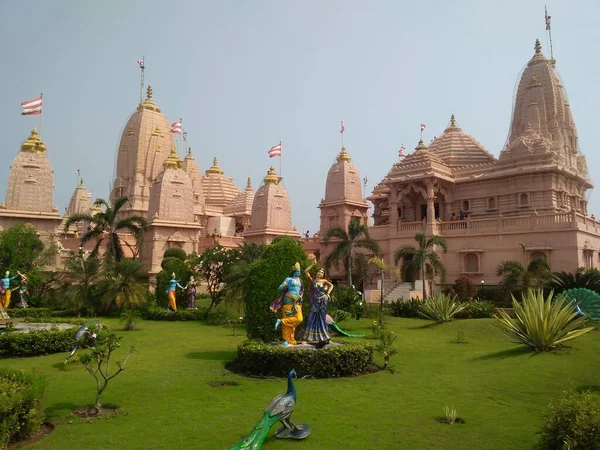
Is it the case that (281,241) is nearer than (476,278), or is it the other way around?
(281,241)

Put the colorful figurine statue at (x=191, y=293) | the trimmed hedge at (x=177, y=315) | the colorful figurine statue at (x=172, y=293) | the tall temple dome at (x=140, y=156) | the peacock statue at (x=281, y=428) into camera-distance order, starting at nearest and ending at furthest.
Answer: the peacock statue at (x=281, y=428)
the trimmed hedge at (x=177, y=315)
the colorful figurine statue at (x=172, y=293)
the colorful figurine statue at (x=191, y=293)
the tall temple dome at (x=140, y=156)

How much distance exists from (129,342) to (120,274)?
8854 millimetres

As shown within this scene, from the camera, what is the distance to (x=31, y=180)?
112ft

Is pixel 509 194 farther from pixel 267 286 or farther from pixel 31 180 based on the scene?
pixel 31 180

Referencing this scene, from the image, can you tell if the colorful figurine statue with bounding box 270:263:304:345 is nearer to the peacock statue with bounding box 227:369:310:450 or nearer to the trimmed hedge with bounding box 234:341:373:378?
the trimmed hedge with bounding box 234:341:373:378

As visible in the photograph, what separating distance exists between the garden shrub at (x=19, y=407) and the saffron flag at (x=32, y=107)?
107 feet

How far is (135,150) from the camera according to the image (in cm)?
5172

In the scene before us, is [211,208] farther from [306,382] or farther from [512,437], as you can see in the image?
[512,437]

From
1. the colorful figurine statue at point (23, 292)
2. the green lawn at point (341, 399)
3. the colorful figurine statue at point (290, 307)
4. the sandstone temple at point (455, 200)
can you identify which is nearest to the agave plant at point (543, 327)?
the green lawn at point (341, 399)

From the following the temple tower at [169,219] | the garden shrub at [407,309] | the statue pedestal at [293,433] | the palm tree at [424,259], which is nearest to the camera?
the statue pedestal at [293,433]

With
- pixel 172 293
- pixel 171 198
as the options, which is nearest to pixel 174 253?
pixel 171 198

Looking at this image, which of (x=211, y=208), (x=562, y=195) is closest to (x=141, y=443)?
(x=562, y=195)

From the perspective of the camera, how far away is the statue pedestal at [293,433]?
25.0ft

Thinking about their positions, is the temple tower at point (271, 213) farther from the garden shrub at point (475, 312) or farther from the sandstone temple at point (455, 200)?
the garden shrub at point (475, 312)
